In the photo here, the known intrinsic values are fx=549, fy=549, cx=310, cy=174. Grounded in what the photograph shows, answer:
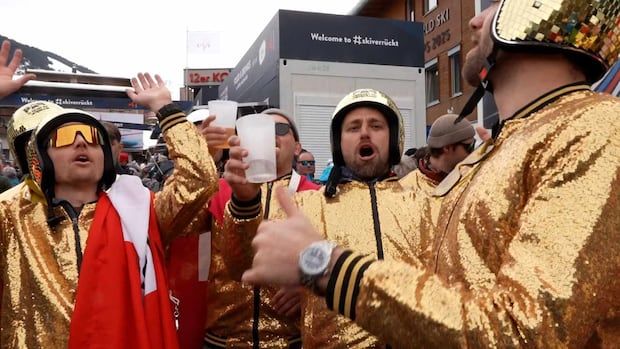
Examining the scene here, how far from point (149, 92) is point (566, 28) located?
2.06m

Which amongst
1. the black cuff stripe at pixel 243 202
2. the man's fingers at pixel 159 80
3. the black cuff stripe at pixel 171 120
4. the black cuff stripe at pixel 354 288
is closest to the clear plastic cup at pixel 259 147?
the black cuff stripe at pixel 243 202

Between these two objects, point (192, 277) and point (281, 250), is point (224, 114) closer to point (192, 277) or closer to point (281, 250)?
point (192, 277)

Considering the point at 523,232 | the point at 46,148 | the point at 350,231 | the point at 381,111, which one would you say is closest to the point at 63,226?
Result: the point at 46,148

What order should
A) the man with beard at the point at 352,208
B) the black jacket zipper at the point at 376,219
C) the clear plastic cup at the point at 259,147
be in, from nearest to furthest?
the clear plastic cup at the point at 259,147, the man with beard at the point at 352,208, the black jacket zipper at the point at 376,219

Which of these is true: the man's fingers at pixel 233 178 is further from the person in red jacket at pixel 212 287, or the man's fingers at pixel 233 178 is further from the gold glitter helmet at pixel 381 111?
the gold glitter helmet at pixel 381 111

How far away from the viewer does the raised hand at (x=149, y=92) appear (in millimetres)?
2729

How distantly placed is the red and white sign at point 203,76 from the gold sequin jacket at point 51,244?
30716 mm

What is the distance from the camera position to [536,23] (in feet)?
4.14

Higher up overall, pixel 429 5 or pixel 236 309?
pixel 429 5

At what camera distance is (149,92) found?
2.76m

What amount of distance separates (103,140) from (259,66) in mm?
5804

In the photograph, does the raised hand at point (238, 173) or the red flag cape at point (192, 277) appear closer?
the raised hand at point (238, 173)

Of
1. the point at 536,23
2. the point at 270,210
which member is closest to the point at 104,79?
the point at 270,210

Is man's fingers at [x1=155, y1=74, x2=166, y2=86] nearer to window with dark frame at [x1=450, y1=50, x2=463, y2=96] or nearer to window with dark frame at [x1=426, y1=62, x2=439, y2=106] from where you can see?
window with dark frame at [x1=450, y1=50, x2=463, y2=96]
